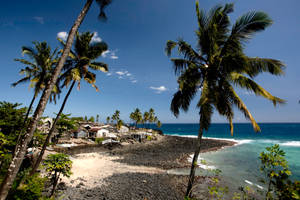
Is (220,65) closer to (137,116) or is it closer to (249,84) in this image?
(249,84)

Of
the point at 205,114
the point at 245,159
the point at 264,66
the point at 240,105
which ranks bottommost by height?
the point at 245,159

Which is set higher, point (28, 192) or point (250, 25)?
point (250, 25)

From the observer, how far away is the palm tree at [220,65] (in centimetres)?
529

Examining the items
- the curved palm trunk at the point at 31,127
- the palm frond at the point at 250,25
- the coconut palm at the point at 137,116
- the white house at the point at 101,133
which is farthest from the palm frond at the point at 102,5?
the coconut palm at the point at 137,116

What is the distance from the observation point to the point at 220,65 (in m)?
5.99

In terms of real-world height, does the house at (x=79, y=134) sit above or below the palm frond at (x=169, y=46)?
below

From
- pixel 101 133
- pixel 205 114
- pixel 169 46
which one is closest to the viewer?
pixel 205 114

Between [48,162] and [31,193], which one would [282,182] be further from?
[48,162]

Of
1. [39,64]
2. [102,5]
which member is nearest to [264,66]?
[102,5]

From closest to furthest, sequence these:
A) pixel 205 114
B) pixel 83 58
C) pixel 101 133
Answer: pixel 205 114 < pixel 83 58 < pixel 101 133

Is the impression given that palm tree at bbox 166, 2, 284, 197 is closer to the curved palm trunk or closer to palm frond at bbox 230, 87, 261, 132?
palm frond at bbox 230, 87, 261, 132

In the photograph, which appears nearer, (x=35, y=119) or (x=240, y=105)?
(x=35, y=119)

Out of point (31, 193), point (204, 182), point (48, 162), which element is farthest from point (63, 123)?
point (204, 182)

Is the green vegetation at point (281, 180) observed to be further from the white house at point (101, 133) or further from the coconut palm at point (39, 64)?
the white house at point (101, 133)
